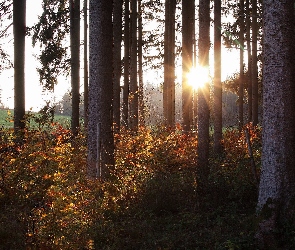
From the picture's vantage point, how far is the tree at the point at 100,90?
9.48 meters

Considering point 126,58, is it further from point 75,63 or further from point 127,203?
point 127,203

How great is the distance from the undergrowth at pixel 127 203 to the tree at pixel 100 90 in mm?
476

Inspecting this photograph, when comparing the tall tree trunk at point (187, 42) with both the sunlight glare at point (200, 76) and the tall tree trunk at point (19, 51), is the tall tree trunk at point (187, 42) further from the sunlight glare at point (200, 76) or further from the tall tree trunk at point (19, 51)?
the tall tree trunk at point (19, 51)

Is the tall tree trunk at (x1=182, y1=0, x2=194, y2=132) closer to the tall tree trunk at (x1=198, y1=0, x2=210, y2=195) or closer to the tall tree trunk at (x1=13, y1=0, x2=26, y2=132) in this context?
the tall tree trunk at (x1=198, y1=0, x2=210, y2=195)

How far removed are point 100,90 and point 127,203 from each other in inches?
122

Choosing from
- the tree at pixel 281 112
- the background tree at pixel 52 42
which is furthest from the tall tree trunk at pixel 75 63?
the tree at pixel 281 112

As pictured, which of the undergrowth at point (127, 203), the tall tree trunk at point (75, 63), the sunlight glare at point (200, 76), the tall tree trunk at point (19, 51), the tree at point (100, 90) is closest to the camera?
the undergrowth at point (127, 203)

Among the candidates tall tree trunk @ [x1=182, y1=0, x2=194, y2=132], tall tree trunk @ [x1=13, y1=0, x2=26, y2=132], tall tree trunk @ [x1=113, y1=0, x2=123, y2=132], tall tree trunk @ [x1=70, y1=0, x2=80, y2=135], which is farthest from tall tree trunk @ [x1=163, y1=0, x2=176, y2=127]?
tall tree trunk @ [x1=13, y1=0, x2=26, y2=132]

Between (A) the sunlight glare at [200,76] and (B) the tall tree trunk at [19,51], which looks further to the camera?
(B) the tall tree trunk at [19,51]

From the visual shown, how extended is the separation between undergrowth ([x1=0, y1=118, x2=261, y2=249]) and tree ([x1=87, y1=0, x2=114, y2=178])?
18.8 inches

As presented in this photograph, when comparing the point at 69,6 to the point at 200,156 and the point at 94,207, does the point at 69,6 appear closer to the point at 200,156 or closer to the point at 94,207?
the point at 200,156

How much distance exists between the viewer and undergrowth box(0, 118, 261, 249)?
5.79 m

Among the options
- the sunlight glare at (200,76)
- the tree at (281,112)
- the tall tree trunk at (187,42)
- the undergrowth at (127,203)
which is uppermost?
the tall tree trunk at (187,42)

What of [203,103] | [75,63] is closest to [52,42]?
[75,63]
